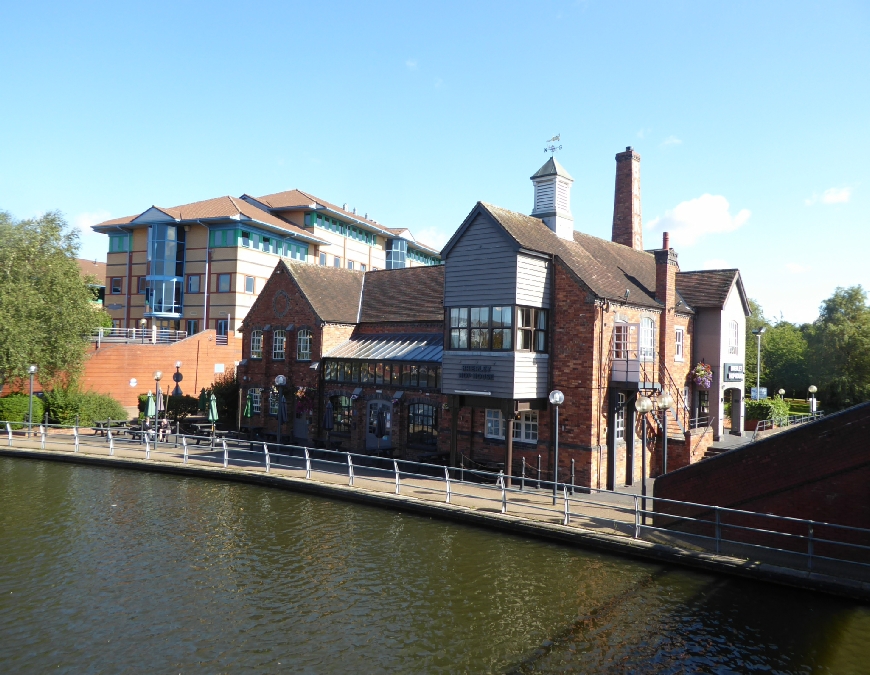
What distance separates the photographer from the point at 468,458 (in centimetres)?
2164

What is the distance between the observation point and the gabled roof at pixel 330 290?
28281 mm

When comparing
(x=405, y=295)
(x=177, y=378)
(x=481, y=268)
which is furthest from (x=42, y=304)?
(x=481, y=268)

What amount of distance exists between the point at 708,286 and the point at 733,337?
9.23 feet

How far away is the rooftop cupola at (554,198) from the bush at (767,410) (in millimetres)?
16629

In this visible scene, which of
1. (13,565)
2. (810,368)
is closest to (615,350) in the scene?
(13,565)

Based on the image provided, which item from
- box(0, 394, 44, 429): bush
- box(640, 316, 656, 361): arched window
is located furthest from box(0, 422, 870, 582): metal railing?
box(640, 316, 656, 361): arched window

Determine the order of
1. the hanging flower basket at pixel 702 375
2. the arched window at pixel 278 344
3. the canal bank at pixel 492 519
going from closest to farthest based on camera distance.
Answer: the canal bank at pixel 492 519, the hanging flower basket at pixel 702 375, the arched window at pixel 278 344

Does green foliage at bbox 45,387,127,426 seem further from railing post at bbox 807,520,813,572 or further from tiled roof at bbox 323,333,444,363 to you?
railing post at bbox 807,520,813,572

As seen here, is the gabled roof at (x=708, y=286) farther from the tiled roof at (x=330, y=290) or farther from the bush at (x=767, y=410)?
the tiled roof at (x=330, y=290)

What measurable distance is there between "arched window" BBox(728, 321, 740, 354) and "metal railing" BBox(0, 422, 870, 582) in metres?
11.8

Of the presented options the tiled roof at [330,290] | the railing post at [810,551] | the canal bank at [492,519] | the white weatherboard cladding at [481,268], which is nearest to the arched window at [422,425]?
the canal bank at [492,519]

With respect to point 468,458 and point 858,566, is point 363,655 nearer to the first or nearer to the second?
point 858,566

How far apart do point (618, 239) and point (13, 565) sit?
88.5ft

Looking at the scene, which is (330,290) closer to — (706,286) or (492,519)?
(706,286)
